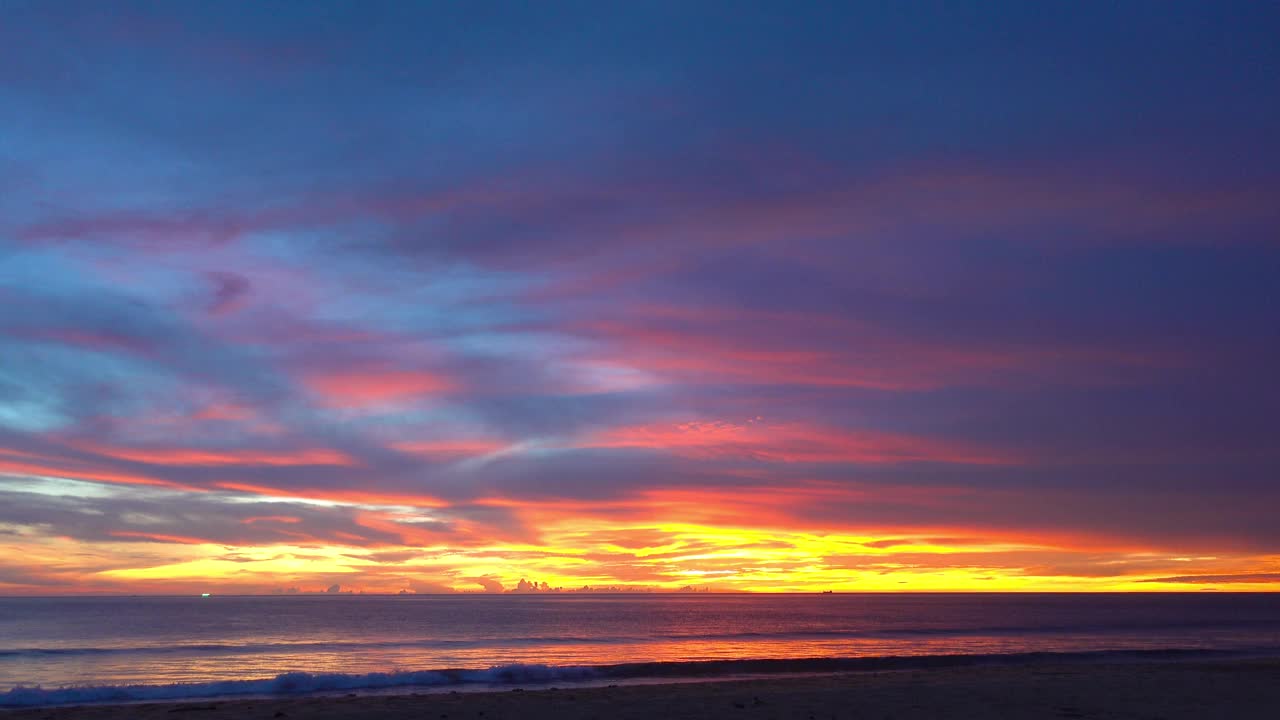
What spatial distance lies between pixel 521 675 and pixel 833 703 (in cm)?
1515

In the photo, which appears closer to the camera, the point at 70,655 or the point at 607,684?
the point at 607,684

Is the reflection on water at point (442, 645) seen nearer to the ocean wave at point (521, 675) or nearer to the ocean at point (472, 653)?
the ocean at point (472, 653)

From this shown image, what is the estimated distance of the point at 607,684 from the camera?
99.6 feet

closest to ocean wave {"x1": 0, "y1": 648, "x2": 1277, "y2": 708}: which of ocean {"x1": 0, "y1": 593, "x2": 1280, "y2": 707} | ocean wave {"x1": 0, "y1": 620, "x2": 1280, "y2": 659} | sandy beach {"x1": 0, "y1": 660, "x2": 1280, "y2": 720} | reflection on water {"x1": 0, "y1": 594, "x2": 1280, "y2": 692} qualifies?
ocean {"x1": 0, "y1": 593, "x2": 1280, "y2": 707}

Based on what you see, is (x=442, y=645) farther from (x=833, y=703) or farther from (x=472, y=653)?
(x=833, y=703)

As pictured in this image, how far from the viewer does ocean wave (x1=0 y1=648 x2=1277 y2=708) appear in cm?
2747

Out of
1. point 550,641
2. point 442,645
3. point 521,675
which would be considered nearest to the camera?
point 521,675

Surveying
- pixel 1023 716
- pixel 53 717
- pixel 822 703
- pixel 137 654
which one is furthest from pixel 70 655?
pixel 1023 716

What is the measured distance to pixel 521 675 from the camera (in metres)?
32.2

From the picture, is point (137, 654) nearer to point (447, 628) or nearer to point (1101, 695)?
point (447, 628)

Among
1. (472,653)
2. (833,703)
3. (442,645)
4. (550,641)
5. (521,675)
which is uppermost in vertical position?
(833,703)

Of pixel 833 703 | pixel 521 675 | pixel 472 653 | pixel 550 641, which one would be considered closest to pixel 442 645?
pixel 472 653

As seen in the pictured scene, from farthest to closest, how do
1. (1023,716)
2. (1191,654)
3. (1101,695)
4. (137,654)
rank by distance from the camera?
1. (137,654)
2. (1191,654)
3. (1101,695)
4. (1023,716)

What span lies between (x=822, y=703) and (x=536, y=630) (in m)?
56.8
